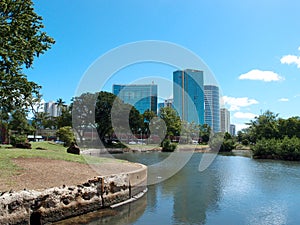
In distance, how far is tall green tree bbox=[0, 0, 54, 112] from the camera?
55.0 ft

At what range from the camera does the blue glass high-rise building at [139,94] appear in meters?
51.5

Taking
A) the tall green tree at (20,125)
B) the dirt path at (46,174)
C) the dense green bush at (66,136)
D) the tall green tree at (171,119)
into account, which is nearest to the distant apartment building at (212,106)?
the tall green tree at (171,119)

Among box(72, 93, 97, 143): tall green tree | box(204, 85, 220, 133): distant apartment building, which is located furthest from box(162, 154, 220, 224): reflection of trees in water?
box(204, 85, 220, 133): distant apartment building

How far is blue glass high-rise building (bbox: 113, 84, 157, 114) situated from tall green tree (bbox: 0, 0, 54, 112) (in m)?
29.7

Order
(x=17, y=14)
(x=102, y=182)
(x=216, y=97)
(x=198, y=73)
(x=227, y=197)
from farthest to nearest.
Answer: (x=216, y=97)
(x=198, y=73)
(x=17, y=14)
(x=227, y=197)
(x=102, y=182)

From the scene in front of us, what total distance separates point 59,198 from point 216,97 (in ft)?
212

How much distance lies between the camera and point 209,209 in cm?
1238

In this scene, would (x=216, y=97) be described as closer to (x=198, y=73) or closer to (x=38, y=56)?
(x=198, y=73)

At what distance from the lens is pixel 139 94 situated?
58.2m

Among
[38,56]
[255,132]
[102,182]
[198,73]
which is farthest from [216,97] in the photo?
[102,182]

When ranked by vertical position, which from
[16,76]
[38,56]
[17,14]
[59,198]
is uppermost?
[17,14]

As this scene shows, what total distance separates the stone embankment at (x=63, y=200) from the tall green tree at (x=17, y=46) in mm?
9831

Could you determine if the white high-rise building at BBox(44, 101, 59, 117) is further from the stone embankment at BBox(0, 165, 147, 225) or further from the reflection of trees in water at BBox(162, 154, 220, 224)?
the stone embankment at BBox(0, 165, 147, 225)

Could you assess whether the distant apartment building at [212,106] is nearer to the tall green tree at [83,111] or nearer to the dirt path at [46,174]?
the tall green tree at [83,111]
